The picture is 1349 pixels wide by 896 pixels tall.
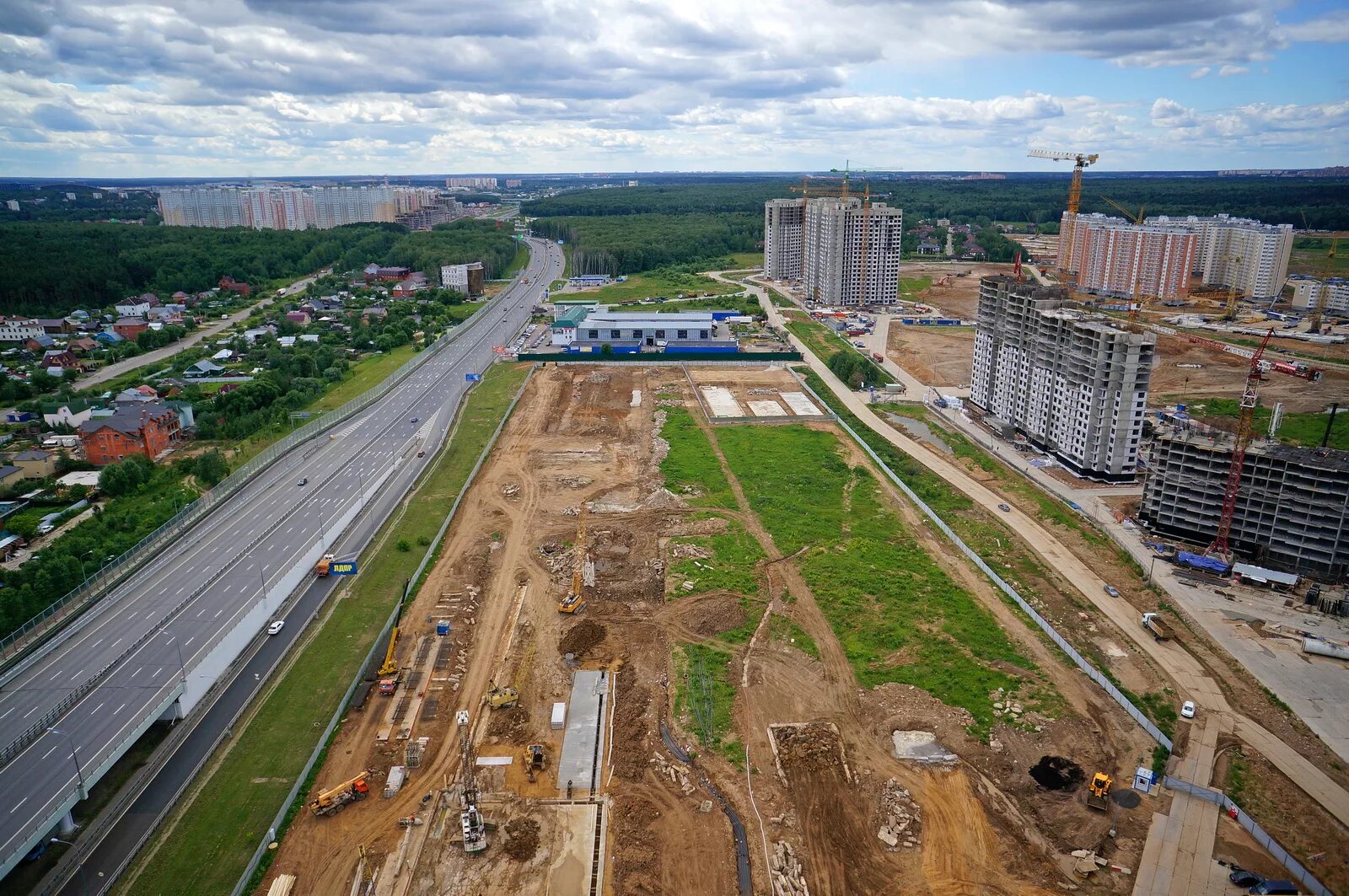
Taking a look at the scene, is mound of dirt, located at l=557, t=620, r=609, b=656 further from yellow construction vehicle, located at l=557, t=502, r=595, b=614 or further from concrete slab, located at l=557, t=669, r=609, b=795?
concrete slab, located at l=557, t=669, r=609, b=795

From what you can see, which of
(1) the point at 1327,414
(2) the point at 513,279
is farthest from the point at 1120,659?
(2) the point at 513,279

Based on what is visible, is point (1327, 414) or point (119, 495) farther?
point (1327, 414)

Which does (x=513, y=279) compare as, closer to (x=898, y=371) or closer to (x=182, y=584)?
(x=898, y=371)

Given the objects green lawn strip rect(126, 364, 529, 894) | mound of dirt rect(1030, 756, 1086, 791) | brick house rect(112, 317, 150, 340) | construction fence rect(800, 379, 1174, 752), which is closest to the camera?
green lawn strip rect(126, 364, 529, 894)

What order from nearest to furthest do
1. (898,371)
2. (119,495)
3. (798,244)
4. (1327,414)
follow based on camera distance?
(119,495)
(1327,414)
(898,371)
(798,244)

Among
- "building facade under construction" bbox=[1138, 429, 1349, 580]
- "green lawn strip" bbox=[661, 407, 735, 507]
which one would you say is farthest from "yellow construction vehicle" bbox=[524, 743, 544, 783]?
"building facade under construction" bbox=[1138, 429, 1349, 580]

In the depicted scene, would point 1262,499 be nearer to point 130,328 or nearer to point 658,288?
point 658,288

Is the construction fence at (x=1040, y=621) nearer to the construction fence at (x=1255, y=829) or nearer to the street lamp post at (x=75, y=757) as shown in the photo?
the construction fence at (x=1255, y=829)
